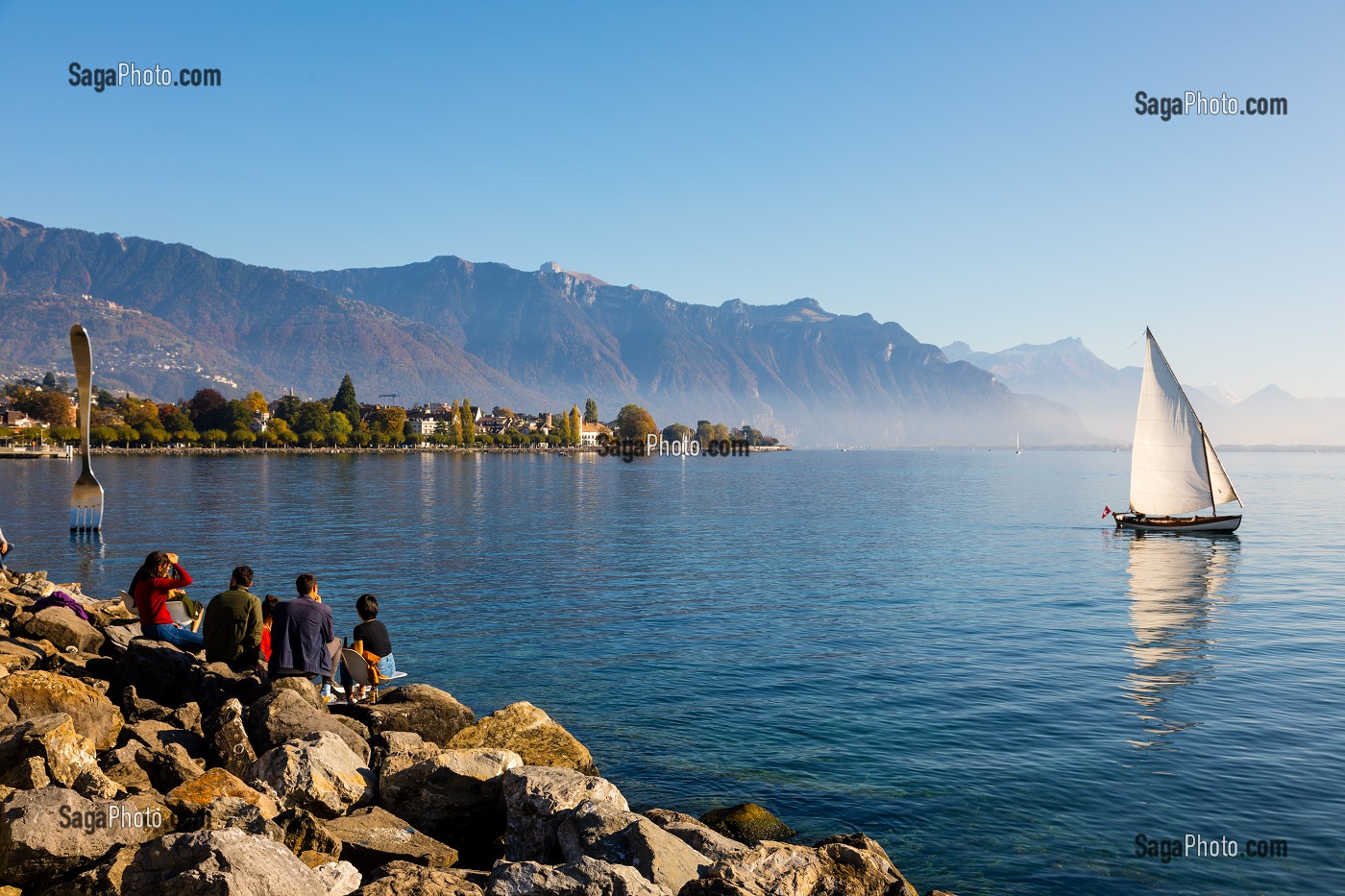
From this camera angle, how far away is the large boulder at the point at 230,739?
1358cm

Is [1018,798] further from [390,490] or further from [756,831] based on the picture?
[390,490]

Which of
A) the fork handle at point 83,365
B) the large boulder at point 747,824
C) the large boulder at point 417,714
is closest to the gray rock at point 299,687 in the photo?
the large boulder at point 417,714

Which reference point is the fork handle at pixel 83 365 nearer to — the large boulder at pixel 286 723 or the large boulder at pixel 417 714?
the large boulder at pixel 417 714

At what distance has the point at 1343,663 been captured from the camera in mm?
28141

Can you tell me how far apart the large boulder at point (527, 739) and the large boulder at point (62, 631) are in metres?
10.5

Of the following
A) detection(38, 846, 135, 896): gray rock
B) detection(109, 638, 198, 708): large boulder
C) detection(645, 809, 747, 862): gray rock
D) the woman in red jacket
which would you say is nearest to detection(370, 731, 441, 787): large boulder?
detection(645, 809, 747, 862): gray rock

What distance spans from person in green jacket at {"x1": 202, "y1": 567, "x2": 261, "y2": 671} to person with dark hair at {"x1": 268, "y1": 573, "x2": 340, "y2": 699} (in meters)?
1.16

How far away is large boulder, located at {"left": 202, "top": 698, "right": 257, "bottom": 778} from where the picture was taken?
1358cm

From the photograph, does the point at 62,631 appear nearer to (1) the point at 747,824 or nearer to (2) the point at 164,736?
Answer: (2) the point at 164,736

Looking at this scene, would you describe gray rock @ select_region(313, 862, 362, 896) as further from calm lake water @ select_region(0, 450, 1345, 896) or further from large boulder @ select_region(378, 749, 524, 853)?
calm lake water @ select_region(0, 450, 1345, 896)

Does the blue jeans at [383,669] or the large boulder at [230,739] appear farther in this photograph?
the blue jeans at [383,669]

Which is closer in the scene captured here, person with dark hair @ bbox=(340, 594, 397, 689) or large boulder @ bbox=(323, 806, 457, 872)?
large boulder @ bbox=(323, 806, 457, 872)

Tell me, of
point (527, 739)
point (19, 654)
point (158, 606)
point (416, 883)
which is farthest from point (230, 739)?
point (19, 654)

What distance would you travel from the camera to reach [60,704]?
14.4 m
